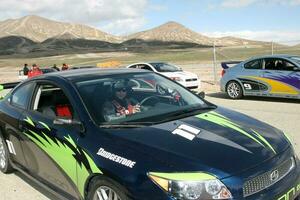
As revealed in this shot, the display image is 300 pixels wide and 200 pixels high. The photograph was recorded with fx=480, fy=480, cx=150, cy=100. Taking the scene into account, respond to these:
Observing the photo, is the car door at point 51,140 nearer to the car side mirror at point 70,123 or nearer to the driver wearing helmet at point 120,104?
the car side mirror at point 70,123

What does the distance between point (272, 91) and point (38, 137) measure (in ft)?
32.1

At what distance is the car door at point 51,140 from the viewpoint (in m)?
4.63

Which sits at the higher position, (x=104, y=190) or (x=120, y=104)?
(x=120, y=104)

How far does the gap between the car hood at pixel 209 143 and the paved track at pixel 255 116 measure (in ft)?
6.65

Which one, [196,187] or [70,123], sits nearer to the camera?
[196,187]

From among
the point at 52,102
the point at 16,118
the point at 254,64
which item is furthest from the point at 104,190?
the point at 254,64

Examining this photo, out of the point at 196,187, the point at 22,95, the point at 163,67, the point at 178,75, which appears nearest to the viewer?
the point at 196,187

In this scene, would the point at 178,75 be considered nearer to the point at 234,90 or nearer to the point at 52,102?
the point at 234,90

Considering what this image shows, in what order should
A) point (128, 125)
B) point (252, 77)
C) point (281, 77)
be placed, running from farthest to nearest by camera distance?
1. point (252, 77)
2. point (281, 77)
3. point (128, 125)

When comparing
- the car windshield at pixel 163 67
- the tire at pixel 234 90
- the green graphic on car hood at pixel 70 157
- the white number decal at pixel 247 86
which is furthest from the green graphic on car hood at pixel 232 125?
the car windshield at pixel 163 67

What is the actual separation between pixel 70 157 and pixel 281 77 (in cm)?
1005

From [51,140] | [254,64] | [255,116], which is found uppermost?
[51,140]

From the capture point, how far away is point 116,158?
13.1 ft

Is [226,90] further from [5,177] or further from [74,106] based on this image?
[74,106]
